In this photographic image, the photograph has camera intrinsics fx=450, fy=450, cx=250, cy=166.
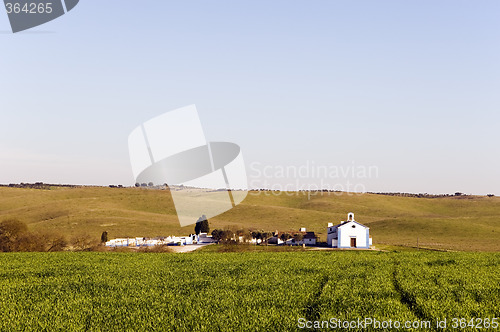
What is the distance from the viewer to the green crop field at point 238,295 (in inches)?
586

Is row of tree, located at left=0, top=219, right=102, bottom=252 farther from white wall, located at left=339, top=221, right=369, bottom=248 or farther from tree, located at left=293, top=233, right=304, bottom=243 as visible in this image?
white wall, located at left=339, top=221, right=369, bottom=248

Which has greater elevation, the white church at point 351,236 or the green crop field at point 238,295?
the green crop field at point 238,295

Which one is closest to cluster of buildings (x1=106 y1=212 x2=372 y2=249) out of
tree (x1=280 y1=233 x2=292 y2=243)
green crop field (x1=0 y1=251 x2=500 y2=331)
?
tree (x1=280 y1=233 x2=292 y2=243)

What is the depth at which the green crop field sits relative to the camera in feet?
48.8

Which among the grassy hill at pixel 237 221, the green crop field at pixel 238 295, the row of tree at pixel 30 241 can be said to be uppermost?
the green crop field at pixel 238 295

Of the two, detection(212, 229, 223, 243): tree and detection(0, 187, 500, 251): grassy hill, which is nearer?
detection(212, 229, 223, 243): tree

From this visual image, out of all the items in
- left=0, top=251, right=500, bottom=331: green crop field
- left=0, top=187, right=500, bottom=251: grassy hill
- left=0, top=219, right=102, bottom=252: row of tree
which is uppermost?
left=0, top=251, right=500, bottom=331: green crop field

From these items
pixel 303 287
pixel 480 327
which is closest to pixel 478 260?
pixel 303 287

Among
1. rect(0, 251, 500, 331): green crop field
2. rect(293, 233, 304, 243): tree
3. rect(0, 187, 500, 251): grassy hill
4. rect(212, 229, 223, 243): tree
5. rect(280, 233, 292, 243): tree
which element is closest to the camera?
rect(0, 251, 500, 331): green crop field

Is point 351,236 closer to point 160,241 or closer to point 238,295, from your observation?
point 160,241

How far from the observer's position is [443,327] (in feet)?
44.2

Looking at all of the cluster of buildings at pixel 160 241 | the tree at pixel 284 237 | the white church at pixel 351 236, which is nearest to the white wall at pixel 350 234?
the white church at pixel 351 236

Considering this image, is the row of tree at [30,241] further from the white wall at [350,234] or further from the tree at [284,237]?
the white wall at [350,234]

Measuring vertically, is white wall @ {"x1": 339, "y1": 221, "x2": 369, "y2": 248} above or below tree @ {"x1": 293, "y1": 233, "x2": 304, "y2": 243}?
above
